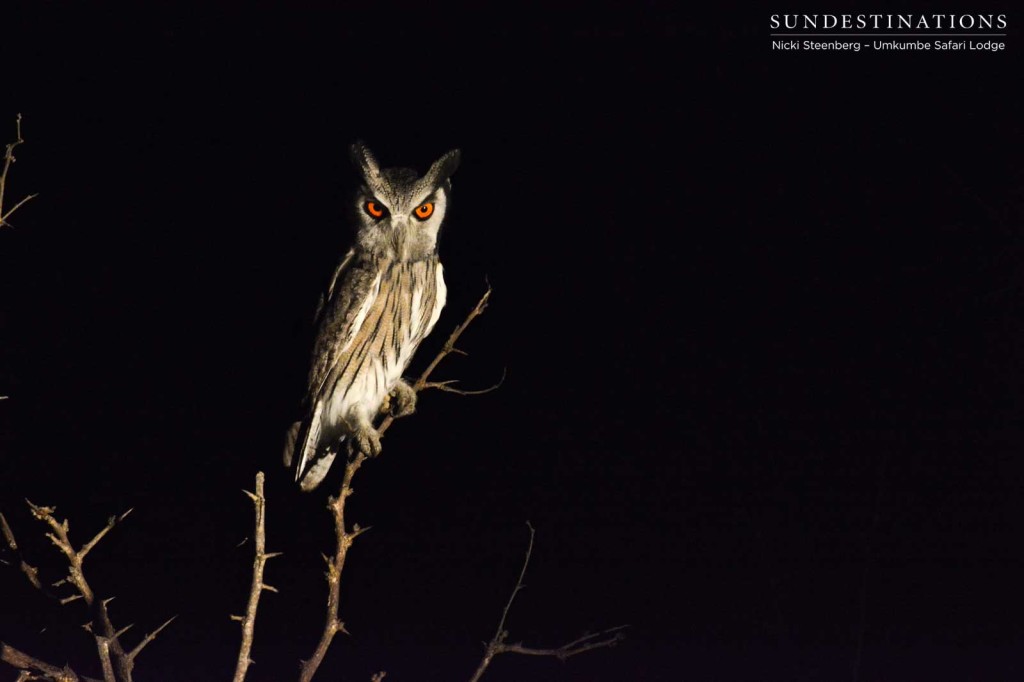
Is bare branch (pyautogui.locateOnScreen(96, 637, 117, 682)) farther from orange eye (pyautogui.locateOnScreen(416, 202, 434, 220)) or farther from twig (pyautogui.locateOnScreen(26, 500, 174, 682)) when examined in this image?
orange eye (pyautogui.locateOnScreen(416, 202, 434, 220))

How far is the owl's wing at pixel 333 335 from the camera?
2.19 m

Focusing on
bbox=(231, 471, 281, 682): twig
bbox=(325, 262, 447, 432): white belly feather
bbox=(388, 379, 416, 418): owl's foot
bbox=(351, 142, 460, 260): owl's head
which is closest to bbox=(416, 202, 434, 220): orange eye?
bbox=(351, 142, 460, 260): owl's head

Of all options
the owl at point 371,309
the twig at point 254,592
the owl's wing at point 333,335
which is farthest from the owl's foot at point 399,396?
the twig at point 254,592

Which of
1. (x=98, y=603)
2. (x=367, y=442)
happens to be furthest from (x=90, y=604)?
(x=367, y=442)

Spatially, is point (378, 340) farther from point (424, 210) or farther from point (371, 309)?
point (424, 210)

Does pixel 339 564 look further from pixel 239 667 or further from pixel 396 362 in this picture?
Answer: pixel 396 362

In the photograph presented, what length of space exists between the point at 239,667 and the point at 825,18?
72.3 inches

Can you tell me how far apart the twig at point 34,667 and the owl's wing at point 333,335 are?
81 centimetres

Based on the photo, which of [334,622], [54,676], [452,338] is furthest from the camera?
[452,338]

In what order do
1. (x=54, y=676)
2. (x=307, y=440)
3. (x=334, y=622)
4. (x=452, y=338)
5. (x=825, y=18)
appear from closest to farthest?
(x=54, y=676) < (x=334, y=622) < (x=452, y=338) < (x=307, y=440) < (x=825, y=18)

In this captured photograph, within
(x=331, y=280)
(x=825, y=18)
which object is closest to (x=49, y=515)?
(x=331, y=280)

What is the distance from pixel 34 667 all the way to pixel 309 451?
88cm

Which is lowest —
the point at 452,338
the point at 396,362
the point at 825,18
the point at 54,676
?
the point at 54,676

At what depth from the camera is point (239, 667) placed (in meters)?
1.46
